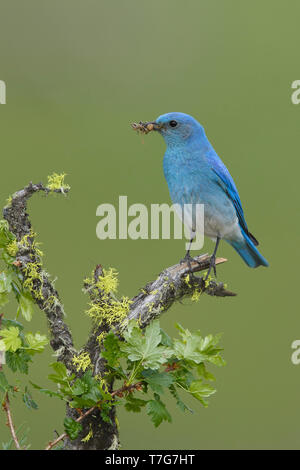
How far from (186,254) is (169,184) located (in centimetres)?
49

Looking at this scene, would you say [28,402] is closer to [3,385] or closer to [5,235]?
[3,385]

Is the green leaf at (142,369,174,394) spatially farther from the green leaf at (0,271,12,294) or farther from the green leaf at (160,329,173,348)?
the green leaf at (0,271,12,294)

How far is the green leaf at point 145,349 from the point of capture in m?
1.55

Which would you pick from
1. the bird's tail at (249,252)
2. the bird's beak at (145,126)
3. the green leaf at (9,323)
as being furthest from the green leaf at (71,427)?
the bird's tail at (249,252)

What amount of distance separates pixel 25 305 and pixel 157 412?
49 cm

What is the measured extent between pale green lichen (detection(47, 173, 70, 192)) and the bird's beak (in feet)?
3.17

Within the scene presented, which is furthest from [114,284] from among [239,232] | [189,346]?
[239,232]

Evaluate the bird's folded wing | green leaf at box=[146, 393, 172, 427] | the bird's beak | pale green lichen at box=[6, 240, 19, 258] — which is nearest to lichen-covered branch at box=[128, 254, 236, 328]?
green leaf at box=[146, 393, 172, 427]

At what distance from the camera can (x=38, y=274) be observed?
1725 millimetres

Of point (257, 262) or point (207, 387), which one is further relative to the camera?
point (257, 262)

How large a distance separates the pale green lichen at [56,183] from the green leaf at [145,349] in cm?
47

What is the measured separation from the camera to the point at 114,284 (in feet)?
5.92

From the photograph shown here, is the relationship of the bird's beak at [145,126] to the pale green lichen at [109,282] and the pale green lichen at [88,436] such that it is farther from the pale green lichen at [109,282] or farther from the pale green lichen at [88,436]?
the pale green lichen at [88,436]

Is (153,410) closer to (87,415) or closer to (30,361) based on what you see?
(87,415)
